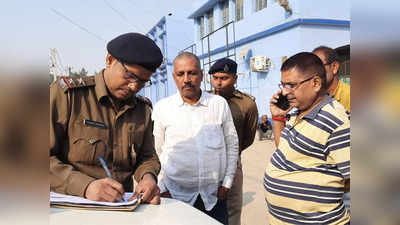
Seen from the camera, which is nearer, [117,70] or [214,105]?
[117,70]

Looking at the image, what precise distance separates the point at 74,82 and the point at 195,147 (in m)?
1.02

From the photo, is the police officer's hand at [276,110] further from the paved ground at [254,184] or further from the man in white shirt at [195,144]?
the paved ground at [254,184]

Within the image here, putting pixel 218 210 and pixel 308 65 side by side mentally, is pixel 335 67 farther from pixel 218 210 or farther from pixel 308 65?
pixel 218 210

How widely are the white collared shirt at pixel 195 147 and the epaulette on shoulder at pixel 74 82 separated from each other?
818mm

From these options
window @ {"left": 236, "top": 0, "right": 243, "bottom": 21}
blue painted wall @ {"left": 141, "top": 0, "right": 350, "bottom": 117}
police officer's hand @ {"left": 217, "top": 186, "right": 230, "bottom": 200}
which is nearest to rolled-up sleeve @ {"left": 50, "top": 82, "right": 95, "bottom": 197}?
police officer's hand @ {"left": 217, "top": 186, "right": 230, "bottom": 200}

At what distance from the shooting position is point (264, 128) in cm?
925

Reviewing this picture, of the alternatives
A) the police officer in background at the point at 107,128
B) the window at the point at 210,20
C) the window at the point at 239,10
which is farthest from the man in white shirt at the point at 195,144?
the window at the point at 210,20

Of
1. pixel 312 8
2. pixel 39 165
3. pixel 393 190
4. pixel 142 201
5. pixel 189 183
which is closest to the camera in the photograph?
pixel 393 190

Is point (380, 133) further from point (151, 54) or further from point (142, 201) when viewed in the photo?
point (151, 54)

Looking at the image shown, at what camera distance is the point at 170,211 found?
3.92ft

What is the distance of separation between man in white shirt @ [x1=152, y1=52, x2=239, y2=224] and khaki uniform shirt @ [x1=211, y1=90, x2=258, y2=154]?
0.52 metres

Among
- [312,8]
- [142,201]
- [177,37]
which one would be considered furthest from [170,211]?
[177,37]

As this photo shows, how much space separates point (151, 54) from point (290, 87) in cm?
89

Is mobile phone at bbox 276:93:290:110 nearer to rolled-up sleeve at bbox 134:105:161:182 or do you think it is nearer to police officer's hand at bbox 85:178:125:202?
rolled-up sleeve at bbox 134:105:161:182
